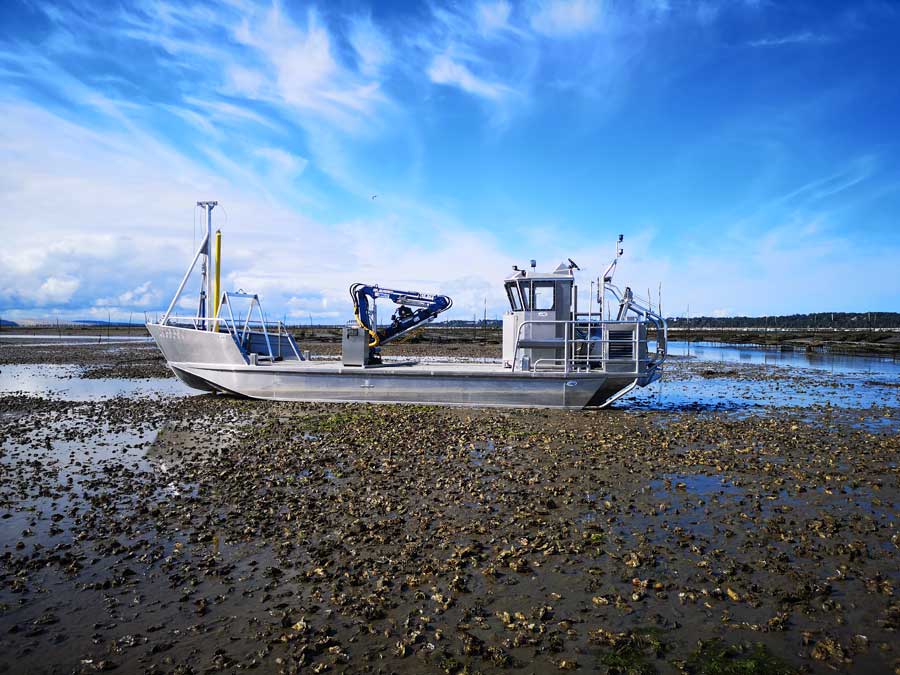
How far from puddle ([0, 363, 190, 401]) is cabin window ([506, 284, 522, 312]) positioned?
1221cm

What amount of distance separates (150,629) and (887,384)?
28941mm

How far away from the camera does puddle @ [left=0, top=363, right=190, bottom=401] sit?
20328mm

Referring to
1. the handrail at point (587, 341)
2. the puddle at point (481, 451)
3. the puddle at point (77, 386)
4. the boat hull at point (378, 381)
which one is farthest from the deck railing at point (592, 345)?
the puddle at point (77, 386)

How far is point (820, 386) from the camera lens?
2319cm

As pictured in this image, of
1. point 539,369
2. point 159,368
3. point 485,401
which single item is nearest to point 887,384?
point 539,369

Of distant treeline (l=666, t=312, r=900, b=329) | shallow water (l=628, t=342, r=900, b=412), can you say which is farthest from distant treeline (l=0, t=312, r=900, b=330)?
shallow water (l=628, t=342, r=900, b=412)

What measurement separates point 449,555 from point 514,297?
11436mm

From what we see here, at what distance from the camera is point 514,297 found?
1694cm

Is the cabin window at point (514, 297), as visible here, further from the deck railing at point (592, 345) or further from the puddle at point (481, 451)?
the puddle at point (481, 451)

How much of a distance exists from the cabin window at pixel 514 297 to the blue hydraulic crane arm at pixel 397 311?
324cm

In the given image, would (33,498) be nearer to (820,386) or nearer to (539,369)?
(539,369)

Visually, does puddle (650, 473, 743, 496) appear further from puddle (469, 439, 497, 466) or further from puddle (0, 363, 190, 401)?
puddle (0, 363, 190, 401)

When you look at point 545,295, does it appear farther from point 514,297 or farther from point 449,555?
point 449,555

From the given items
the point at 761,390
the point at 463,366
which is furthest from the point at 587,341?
the point at 761,390
